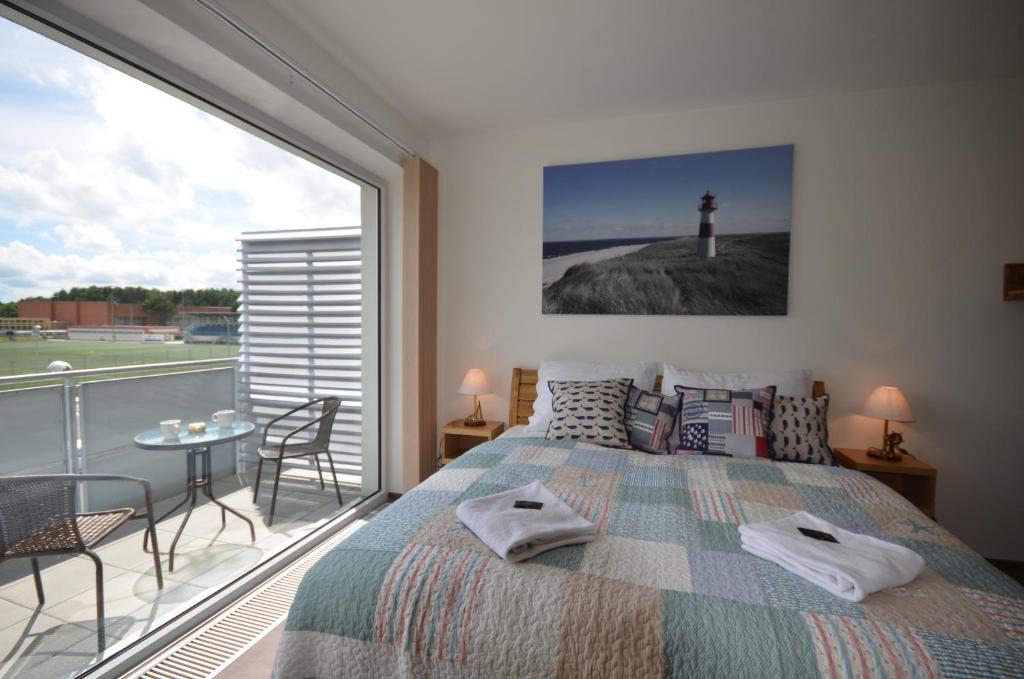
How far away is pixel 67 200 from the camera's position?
1.46 meters

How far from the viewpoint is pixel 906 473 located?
7.91ft

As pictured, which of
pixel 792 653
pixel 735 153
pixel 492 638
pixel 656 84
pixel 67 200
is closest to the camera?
pixel 792 653

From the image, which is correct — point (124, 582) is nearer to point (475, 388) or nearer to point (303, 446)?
point (303, 446)

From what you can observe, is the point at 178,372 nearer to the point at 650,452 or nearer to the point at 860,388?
the point at 650,452

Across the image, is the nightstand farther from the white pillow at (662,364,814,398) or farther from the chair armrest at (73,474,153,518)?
the chair armrest at (73,474,153,518)

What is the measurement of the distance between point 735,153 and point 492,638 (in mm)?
2966

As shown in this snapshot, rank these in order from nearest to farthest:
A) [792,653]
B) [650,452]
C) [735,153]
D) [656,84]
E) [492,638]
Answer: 1. [792,653]
2. [492,638]
3. [650,452]
4. [656,84]
5. [735,153]

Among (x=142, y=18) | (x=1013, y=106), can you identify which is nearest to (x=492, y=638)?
(x=142, y=18)

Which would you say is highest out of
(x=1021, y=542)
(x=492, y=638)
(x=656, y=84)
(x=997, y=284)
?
(x=656, y=84)

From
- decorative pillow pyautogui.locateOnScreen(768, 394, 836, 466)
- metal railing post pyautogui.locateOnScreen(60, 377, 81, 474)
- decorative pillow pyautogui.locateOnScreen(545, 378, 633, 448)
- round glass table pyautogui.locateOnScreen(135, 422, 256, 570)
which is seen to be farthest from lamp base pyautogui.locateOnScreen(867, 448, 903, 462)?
metal railing post pyautogui.locateOnScreen(60, 377, 81, 474)

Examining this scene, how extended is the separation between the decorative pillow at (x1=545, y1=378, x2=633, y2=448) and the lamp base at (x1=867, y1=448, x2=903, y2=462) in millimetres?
1393

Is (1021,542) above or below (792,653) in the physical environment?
below

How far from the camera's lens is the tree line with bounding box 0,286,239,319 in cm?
146

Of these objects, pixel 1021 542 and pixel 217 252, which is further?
pixel 1021 542
